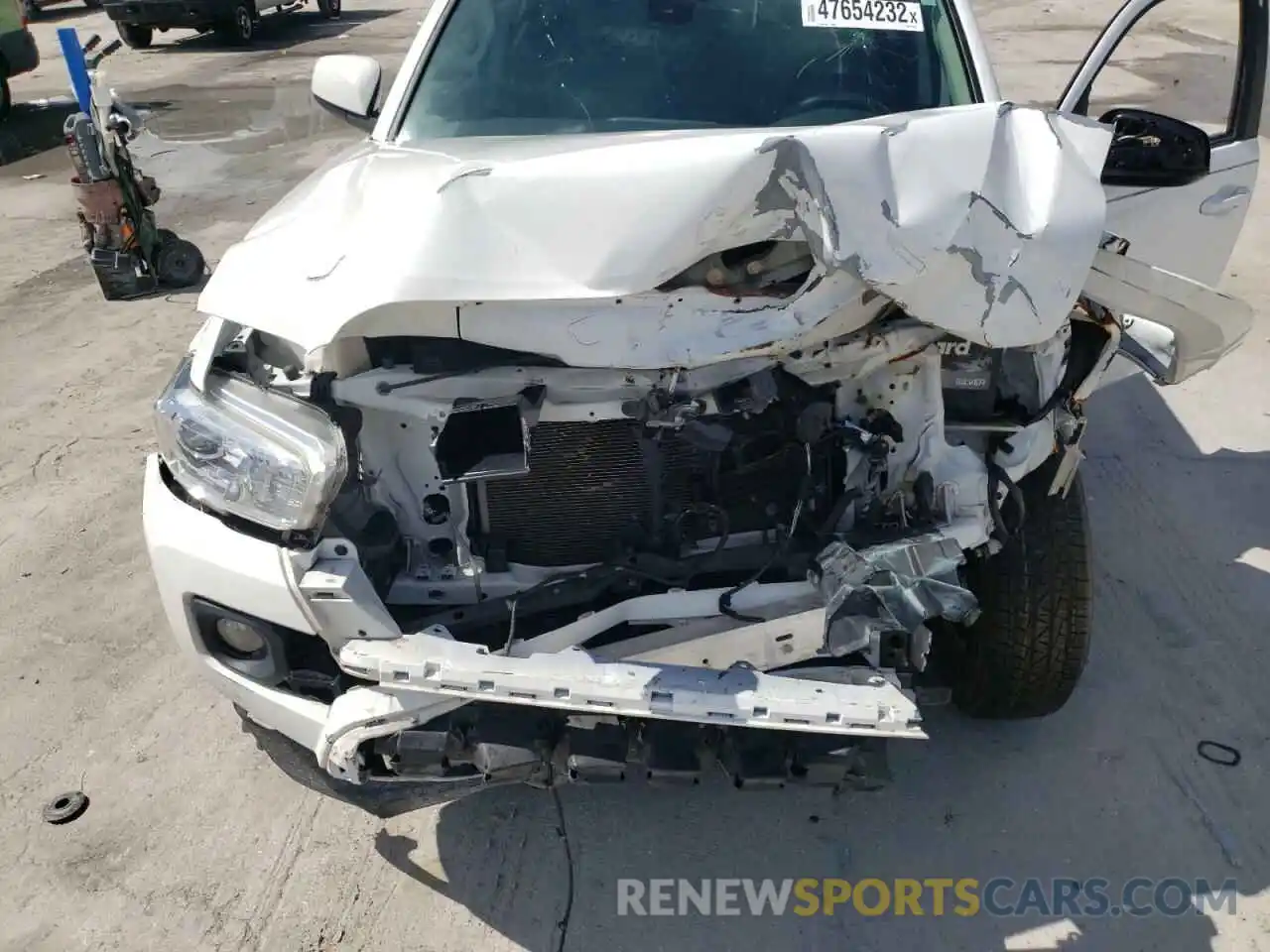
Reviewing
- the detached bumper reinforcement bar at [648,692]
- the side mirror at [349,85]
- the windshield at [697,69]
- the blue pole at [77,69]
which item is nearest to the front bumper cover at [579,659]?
the detached bumper reinforcement bar at [648,692]

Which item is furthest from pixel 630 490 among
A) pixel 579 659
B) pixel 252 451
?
pixel 252 451

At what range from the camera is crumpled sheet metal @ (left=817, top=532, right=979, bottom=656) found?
2.01 metres

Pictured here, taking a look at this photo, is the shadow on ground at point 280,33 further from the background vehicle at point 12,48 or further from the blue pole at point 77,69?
the blue pole at point 77,69

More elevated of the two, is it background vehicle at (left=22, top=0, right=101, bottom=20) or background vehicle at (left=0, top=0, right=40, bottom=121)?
background vehicle at (left=0, top=0, right=40, bottom=121)

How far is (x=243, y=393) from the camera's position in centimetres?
228

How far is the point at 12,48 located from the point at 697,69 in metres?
11.3

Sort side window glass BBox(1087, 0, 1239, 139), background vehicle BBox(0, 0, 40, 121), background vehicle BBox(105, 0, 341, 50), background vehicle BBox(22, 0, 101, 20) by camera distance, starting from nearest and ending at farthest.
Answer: side window glass BBox(1087, 0, 1239, 139)
background vehicle BBox(0, 0, 40, 121)
background vehicle BBox(105, 0, 341, 50)
background vehicle BBox(22, 0, 101, 20)

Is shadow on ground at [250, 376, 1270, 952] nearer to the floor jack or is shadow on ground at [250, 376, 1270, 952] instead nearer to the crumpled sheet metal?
the crumpled sheet metal

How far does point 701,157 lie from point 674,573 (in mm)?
893

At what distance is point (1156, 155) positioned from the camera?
263 centimetres

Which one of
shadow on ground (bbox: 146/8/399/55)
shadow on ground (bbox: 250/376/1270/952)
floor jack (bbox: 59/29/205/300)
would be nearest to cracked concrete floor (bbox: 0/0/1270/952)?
shadow on ground (bbox: 250/376/1270/952)

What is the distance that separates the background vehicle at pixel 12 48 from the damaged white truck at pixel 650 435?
36.0 ft

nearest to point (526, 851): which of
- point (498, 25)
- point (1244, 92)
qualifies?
point (498, 25)

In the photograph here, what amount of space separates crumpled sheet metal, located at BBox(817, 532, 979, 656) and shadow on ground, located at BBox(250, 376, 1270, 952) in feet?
2.56
